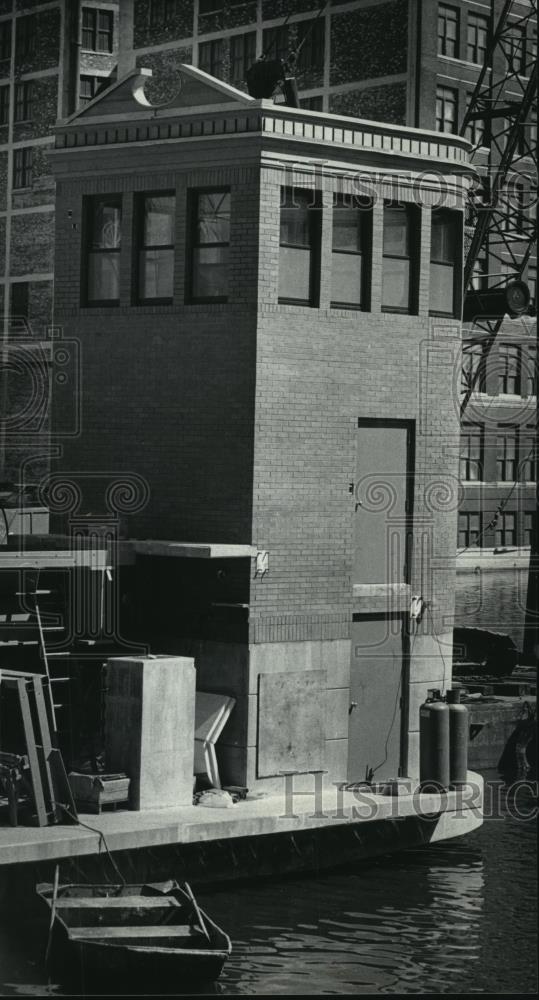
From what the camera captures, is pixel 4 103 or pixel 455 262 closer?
pixel 455 262

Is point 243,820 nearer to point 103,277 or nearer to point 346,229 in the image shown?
point 103,277

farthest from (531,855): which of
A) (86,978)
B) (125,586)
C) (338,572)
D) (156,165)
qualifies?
(156,165)

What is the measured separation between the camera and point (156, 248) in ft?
90.0

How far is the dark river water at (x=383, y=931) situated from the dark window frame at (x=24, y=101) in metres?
58.8

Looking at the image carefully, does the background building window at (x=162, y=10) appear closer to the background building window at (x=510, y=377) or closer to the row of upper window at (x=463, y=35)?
the row of upper window at (x=463, y=35)

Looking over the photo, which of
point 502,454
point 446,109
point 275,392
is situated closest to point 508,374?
point 502,454

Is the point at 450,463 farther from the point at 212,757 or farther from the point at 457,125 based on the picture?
the point at 457,125

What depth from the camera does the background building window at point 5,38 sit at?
80.6m

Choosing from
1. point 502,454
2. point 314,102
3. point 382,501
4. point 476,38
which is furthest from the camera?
point 502,454

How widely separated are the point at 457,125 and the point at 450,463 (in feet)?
174

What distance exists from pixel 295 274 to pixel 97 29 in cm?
5661

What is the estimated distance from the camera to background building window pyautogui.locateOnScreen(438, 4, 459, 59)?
7694 cm

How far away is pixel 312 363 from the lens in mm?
26719

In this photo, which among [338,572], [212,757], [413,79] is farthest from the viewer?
[413,79]
